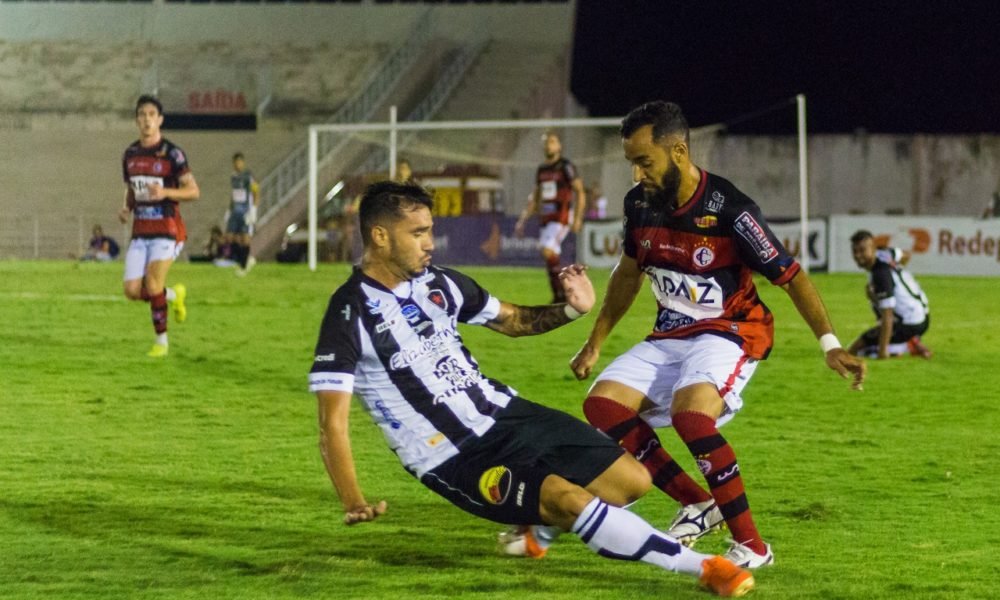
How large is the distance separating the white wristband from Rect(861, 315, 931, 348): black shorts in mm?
8473

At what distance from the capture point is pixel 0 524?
671 centimetres

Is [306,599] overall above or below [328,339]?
below

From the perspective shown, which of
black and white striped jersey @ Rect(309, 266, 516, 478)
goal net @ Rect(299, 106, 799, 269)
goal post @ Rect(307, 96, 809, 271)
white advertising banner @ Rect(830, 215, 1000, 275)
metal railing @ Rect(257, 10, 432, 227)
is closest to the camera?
black and white striped jersey @ Rect(309, 266, 516, 478)

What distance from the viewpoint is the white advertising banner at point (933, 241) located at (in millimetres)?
28484

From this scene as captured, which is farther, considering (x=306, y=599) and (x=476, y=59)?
(x=476, y=59)

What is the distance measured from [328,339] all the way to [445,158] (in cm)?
3179

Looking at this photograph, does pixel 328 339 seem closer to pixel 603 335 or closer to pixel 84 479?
pixel 603 335

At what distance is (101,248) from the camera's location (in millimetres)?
34719

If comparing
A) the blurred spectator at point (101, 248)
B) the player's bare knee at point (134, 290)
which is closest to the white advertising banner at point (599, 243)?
Answer: the blurred spectator at point (101, 248)

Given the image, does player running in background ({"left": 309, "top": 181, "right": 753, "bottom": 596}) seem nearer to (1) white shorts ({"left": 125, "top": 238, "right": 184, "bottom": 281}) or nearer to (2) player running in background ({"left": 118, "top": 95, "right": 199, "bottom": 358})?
(2) player running in background ({"left": 118, "top": 95, "right": 199, "bottom": 358})

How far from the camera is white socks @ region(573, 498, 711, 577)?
5273 millimetres

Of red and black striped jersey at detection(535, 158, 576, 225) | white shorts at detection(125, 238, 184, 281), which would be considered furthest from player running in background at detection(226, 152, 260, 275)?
white shorts at detection(125, 238, 184, 281)

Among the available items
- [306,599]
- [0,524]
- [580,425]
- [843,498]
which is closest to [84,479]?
[0,524]

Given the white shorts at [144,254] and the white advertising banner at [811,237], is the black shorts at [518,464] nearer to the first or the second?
the white shorts at [144,254]
